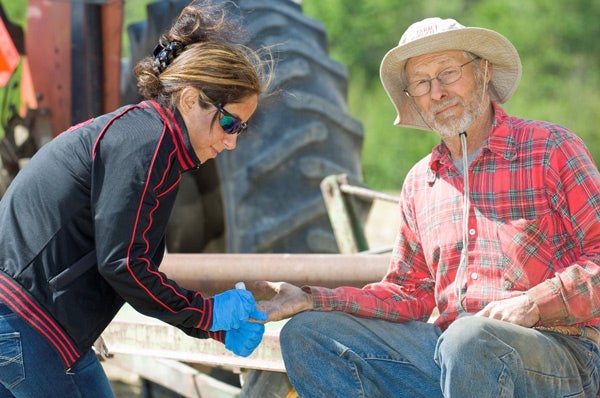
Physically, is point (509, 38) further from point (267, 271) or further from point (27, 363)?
point (27, 363)

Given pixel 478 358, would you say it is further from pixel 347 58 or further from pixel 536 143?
pixel 347 58

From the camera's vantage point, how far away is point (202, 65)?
239 centimetres

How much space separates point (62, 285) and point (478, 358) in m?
0.94

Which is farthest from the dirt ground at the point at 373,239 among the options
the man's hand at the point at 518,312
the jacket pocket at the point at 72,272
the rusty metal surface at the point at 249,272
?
the man's hand at the point at 518,312

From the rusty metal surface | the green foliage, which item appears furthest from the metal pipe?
the green foliage

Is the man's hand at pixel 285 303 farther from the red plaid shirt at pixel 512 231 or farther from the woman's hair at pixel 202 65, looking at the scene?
the woman's hair at pixel 202 65

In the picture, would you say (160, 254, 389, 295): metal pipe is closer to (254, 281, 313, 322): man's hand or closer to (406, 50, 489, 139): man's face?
(254, 281, 313, 322): man's hand

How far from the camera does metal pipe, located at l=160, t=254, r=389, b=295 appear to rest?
3326 mm

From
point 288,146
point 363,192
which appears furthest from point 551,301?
point 288,146

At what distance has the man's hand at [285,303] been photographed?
8.79 feet

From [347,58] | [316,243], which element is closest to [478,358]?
[316,243]

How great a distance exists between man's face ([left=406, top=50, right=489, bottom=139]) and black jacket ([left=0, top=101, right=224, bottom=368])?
776mm

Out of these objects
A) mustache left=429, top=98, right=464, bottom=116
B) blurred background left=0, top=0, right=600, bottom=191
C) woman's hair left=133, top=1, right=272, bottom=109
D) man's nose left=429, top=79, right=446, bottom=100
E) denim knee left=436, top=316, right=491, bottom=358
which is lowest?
blurred background left=0, top=0, right=600, bottom=191

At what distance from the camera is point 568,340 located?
2535 millimetres
